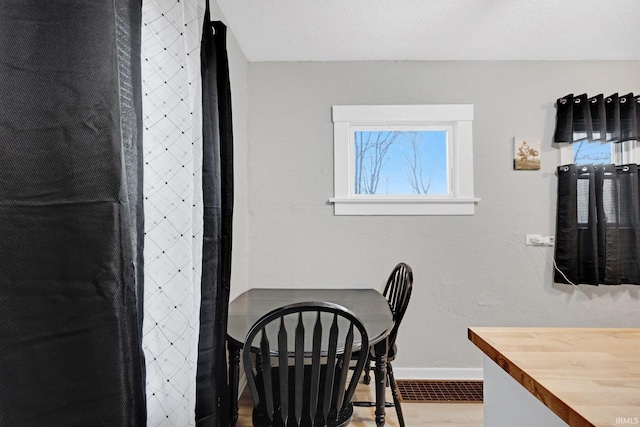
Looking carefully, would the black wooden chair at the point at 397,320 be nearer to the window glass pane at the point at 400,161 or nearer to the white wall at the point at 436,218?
the white wall at the point at 436,218

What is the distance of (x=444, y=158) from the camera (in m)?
3.16

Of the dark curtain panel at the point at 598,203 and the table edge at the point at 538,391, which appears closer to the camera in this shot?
the table edge at the point at 538,391

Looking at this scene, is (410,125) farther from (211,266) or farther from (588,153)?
(211,266)

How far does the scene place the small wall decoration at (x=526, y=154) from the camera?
121 inches

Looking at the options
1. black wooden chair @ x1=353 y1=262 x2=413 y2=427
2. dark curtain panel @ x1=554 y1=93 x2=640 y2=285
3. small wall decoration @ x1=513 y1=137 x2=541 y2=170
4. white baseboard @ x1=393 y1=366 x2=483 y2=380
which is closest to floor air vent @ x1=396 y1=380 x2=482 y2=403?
white baseboard @ x1=393 y1=366 x2=483 y2=380

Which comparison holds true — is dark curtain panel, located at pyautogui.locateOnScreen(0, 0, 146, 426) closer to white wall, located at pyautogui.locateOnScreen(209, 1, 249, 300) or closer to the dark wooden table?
the dark wooden table

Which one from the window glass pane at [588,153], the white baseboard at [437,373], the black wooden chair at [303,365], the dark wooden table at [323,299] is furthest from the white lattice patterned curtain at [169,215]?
the window glass pane at [588,153]

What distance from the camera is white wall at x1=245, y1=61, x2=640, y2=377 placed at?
307 cm

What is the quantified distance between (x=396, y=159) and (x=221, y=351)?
206cm

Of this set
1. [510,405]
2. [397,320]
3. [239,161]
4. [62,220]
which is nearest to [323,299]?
[397,320]

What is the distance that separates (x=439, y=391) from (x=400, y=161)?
5.55 ft

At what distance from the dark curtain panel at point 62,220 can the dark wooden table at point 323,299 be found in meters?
1.02

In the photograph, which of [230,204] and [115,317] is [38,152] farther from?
[230,204]

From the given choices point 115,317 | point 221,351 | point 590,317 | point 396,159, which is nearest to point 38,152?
point 115,317
